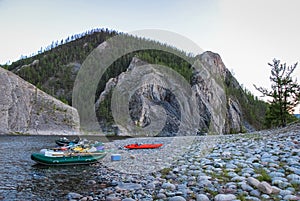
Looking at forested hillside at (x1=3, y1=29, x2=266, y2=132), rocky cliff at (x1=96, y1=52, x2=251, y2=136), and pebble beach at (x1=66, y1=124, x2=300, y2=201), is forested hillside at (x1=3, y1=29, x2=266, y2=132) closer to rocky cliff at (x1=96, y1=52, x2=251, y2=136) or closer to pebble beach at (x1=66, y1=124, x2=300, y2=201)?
rocky cliff at (x1=96, y1=52, x2=251, y2=136)

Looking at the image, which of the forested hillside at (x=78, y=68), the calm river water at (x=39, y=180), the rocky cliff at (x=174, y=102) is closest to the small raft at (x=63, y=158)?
the calm river water at (x=39, y=180)

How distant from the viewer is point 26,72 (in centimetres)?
13688

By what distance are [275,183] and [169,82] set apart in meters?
84.6

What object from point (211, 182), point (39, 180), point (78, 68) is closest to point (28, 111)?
point (39, 180)

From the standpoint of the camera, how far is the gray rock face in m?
53.0

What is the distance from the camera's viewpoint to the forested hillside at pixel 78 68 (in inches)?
4476

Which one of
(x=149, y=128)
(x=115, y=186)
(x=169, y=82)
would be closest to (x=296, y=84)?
(x=115, y=186)

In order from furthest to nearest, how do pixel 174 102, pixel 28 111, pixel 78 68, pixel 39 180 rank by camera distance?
pixel 78 68 < pixel 174 102 < pixel 28 111 < pixel 39 180

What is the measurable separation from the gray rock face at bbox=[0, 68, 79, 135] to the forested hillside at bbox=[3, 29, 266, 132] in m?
20.6

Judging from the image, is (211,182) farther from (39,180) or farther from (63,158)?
(63,158)

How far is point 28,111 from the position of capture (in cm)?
5766

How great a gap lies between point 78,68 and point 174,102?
9124 centimetres

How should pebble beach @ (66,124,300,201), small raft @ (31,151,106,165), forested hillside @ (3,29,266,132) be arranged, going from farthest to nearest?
forested hillside @ (3,29,266,132) < small raft @ (31,151,106,165) < pebble beach @ (66,124,300,201)

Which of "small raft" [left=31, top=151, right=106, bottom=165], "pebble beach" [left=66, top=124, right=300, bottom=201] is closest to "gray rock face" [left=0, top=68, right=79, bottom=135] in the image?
"small raft" [left=31, top=151, right=106, bottom=165]
